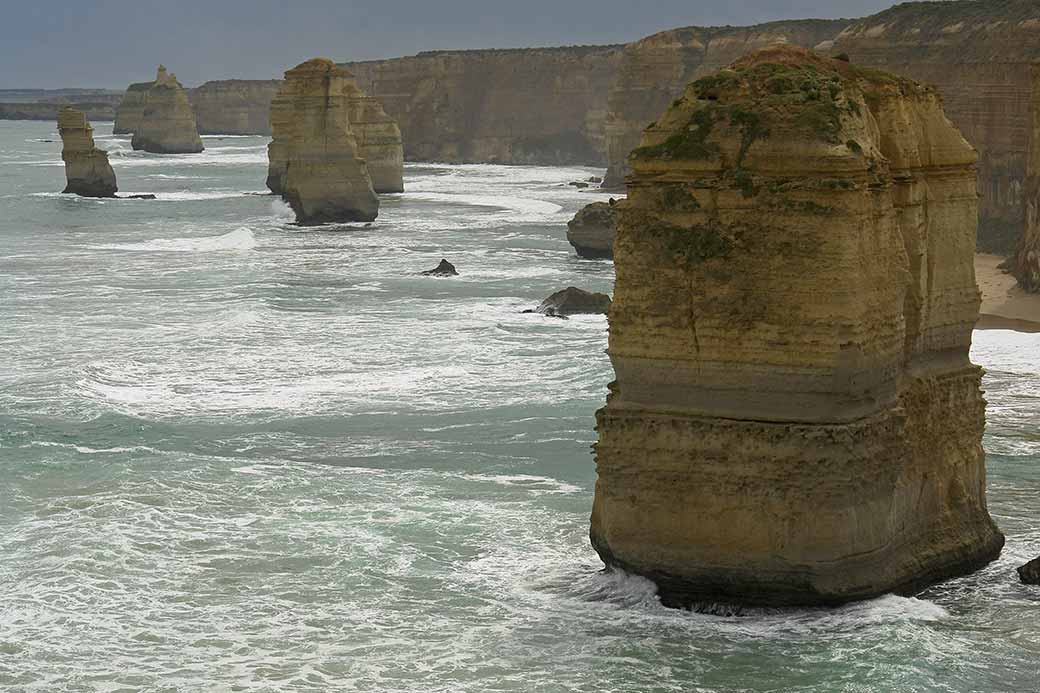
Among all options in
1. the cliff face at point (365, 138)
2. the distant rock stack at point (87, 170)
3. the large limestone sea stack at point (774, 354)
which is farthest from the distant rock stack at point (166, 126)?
the large limestone sea stack at point (774, 354)

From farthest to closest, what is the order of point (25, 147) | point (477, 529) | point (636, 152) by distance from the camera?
point (25, 147), point (477, 529), point (636, 152)

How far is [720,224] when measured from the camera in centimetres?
1479

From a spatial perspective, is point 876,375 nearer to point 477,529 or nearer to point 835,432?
point 835,432

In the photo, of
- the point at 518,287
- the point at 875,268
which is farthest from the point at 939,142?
the point at 518,287

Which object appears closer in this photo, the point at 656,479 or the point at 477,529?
the point at 656,479

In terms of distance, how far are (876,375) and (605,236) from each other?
34.7m

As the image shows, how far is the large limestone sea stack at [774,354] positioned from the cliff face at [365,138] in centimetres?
5562

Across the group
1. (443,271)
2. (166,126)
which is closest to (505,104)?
(166,126)

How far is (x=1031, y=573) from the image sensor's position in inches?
602

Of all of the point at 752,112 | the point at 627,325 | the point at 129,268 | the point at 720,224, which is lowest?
the point at 129,268

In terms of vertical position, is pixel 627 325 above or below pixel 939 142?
below

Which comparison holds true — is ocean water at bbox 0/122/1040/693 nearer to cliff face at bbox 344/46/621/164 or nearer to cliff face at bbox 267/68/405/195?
cliff face at bbox 267/68/405/195

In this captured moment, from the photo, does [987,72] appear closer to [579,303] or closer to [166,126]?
[579,303]

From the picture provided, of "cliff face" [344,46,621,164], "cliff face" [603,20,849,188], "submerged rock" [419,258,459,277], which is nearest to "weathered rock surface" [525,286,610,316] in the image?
"submerged rock" [419,258,459,277]
